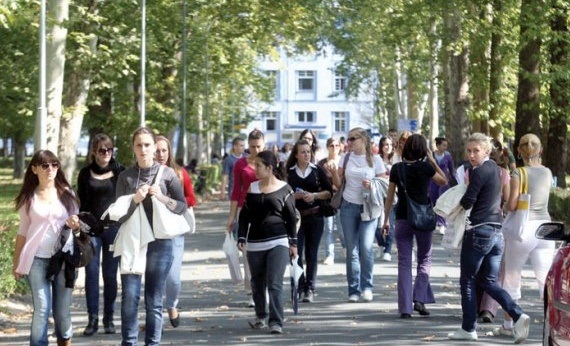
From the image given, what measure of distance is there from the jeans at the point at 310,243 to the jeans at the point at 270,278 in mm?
2301

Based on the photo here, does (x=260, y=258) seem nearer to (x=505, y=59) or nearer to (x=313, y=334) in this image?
(x=313, y=334)

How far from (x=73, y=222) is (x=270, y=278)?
2827 millimetres

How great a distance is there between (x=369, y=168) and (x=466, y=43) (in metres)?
19.5

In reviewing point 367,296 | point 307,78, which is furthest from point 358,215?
point 307,78

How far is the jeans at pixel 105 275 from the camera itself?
1320 cm

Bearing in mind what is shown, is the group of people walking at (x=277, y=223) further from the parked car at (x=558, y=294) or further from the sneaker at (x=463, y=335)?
the parked car at (x=558, y=294)

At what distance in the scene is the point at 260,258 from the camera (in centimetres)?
1317

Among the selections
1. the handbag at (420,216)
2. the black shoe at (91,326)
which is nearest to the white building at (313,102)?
the handbag at (420,216)

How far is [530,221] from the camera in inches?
510

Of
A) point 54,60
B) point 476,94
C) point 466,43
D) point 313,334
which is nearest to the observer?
point 313,334

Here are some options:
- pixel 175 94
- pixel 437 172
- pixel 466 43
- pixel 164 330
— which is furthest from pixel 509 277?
pixel 175 94

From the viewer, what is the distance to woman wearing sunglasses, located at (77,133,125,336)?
13117 millimetres

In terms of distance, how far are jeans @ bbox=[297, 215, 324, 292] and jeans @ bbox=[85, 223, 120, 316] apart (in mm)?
2930

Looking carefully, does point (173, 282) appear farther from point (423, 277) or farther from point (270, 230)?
point (423, 277)
